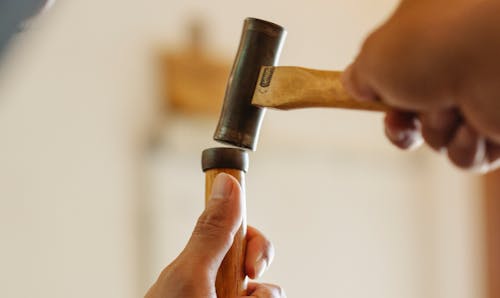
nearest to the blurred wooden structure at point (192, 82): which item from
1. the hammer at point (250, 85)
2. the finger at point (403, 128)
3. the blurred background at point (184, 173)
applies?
the blurred background at point (184, 173)

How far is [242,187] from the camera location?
37.0 inches

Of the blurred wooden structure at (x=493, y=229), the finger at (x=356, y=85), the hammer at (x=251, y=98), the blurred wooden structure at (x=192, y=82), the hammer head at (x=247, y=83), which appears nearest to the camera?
the finger at (x=356, y=85)

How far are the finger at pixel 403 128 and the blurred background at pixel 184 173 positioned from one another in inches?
51.2

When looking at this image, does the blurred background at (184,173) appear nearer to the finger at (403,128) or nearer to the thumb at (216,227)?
the thumb at (216,227)

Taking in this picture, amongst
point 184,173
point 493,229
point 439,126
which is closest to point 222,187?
point 439,126

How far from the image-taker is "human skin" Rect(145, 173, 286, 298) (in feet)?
2.92

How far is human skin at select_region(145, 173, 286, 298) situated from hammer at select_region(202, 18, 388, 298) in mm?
27

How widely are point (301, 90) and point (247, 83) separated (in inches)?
4.4

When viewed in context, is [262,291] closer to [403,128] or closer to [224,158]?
[224,158]

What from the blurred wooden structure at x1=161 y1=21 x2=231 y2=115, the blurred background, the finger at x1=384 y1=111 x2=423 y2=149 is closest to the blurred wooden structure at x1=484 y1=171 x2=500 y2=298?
the blurred background

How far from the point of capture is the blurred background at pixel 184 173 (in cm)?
237

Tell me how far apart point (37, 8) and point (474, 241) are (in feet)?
9.48

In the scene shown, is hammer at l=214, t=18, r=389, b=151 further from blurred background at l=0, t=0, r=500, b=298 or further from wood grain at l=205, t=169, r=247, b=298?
blurred background at l=0, t=0, r=500, b=298

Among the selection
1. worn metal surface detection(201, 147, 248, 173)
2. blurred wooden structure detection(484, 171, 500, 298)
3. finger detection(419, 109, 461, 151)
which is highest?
finger detection(419, 109, 461, 151)
